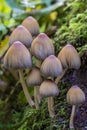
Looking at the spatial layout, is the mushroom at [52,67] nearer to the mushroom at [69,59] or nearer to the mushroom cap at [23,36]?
the mushroom at [69,59]

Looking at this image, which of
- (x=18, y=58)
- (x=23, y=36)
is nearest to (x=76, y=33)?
(x=23, y=36)

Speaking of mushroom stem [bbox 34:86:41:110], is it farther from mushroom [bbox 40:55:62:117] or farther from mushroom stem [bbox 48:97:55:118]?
mushroom [bbox 40:55:62:117]

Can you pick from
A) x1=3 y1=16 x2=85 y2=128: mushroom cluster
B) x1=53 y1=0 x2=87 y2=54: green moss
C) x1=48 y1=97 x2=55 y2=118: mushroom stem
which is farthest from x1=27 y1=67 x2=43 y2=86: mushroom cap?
x1=53 y1=0 x2=87 y2=54: green moss


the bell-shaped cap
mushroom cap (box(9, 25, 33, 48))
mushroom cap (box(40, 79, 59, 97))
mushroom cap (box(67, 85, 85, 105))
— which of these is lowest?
mushroom cap (box(67, 85, 85, 105))

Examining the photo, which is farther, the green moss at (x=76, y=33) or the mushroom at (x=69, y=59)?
the green moss at (x=76, y=33)

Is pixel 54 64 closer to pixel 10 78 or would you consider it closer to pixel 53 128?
pixel 53 128

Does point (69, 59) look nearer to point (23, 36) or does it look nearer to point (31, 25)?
point (23, 36)

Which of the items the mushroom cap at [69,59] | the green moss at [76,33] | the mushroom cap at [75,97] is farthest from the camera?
the green moss at [76,33]

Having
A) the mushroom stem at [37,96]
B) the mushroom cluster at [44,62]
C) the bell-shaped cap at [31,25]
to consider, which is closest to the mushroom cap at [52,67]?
the mushroom cluster at [44,62]

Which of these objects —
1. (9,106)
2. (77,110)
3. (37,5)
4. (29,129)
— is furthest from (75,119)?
(37,5)
